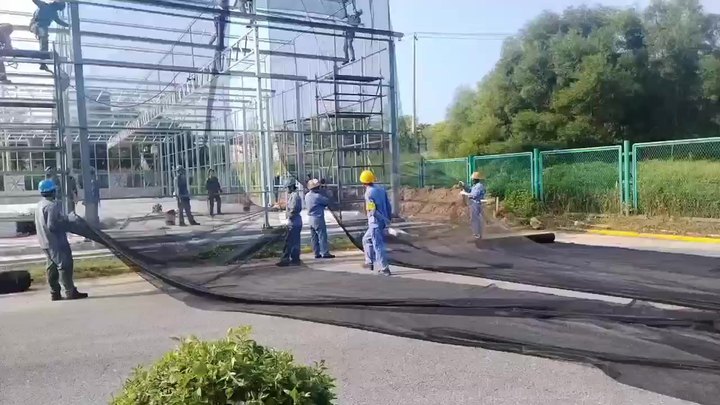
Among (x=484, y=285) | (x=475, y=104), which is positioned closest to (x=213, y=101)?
(x=484, y=285)

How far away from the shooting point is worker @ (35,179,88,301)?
8.32 meters

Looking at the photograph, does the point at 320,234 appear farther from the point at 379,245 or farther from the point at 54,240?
the point at 54,240

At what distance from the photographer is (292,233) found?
34.3ft

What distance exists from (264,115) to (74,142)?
171 inches

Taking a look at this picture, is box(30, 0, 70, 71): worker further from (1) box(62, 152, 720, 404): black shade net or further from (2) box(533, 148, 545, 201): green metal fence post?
(2) box(533, 148, 545, 201): green metal fence post

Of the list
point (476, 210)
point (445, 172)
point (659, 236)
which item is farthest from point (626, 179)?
point (445, 172)

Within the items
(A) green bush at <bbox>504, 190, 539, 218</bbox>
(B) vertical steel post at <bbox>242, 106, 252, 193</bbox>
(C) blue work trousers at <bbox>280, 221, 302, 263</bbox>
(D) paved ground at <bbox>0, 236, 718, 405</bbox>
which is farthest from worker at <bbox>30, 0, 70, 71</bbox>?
(A) green bush at <bbox>504, 190, 539, 218</bbox>

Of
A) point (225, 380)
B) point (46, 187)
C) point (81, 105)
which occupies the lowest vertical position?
point (225, 380)

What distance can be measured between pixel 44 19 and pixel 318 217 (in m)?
5.55

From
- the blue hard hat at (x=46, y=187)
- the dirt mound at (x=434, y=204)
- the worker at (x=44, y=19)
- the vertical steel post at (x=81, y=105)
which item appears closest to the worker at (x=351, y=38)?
the dirt mound at (x=434, y=204)

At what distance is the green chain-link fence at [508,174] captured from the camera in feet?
56.1

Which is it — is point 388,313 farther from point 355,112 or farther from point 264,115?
point 264,115

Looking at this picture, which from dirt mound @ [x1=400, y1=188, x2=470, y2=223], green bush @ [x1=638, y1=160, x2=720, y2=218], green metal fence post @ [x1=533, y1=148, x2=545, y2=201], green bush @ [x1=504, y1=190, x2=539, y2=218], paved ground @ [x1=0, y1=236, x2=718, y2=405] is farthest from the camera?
green metal fence post @ [x1=533, y1=148, x2=545, y2=201]

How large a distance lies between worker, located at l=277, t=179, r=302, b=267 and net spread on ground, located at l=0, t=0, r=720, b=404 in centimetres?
16
